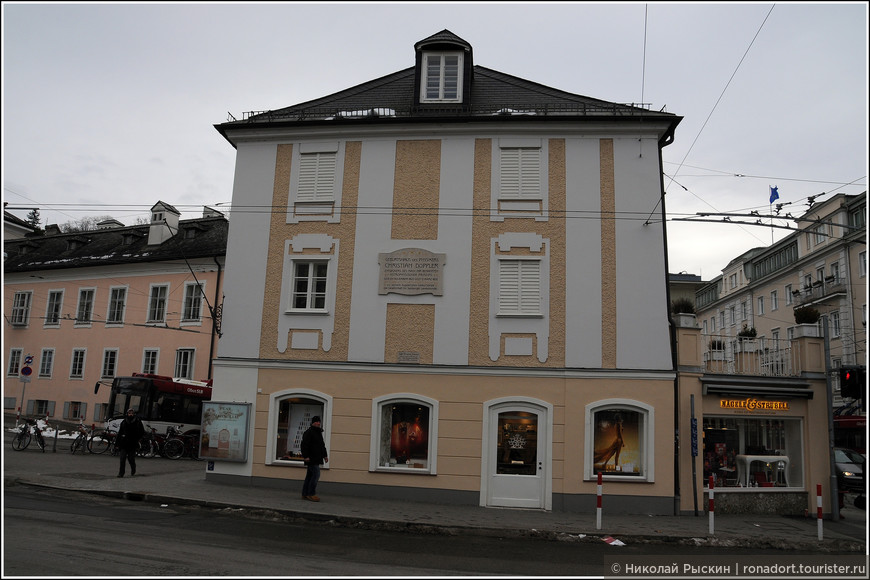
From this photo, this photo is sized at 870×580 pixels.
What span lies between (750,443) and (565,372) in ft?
16.7

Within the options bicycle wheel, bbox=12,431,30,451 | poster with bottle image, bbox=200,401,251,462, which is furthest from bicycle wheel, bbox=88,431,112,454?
poster with bottle image, bbox=200,401,251,462

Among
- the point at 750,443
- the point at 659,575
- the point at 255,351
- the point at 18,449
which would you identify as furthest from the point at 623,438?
the point at 18,449

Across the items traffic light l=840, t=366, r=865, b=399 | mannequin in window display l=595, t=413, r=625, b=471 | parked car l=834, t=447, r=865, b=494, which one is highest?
traffic light l=840, t=366, r=865, b=399

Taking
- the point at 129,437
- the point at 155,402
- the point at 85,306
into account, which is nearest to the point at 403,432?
the point at 129,437

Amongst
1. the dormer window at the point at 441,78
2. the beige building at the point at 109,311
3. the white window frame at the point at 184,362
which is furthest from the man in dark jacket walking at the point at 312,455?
the white window frame at the point at 184,362

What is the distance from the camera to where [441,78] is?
61.0 feet

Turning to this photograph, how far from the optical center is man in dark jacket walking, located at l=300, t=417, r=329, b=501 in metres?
15.0

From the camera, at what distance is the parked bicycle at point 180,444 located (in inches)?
969

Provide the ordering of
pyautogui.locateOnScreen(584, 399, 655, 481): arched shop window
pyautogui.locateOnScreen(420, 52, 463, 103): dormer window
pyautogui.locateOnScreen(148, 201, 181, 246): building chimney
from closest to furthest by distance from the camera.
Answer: pyautogui.locateOnScreen(584, 399, 655, 481): arched shop window < pyautogui.locateOnScreen(420, 52, 463, 103): dormer window < pyautogui.locateOnScreen(148, 201, 181, 246): building chimney

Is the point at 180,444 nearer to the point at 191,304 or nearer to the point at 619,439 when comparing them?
the point at 191,304

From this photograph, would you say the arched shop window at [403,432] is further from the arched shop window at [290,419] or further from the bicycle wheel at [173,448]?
the bicycle wheel at [173,448]

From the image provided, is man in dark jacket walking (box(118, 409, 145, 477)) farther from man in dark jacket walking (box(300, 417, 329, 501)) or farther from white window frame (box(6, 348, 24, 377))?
white window frame (box(6, 348, 24, 377))

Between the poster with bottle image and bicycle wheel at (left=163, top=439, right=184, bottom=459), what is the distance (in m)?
8.51

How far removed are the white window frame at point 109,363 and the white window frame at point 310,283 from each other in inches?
834
